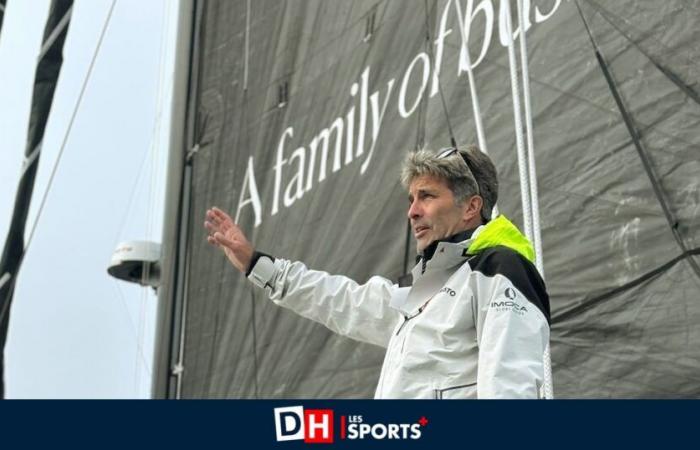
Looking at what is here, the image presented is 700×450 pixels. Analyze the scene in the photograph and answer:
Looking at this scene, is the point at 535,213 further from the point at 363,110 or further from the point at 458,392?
the point at 363,110

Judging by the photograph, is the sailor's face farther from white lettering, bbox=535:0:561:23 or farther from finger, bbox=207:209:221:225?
white lettering, bbox=535:0:561:23

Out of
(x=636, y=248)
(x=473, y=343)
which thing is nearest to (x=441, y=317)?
(x=473, y=343)

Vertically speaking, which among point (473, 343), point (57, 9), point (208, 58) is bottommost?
point (473, 343)

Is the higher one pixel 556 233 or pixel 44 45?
pixel 44 45

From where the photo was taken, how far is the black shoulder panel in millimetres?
1469

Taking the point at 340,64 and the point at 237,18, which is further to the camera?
the point at 237,18

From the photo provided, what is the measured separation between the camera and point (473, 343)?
1.48m

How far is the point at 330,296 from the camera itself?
1.76 meters

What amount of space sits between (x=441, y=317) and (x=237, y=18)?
2345 millimetres

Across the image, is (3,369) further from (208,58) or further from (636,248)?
(208,58)
